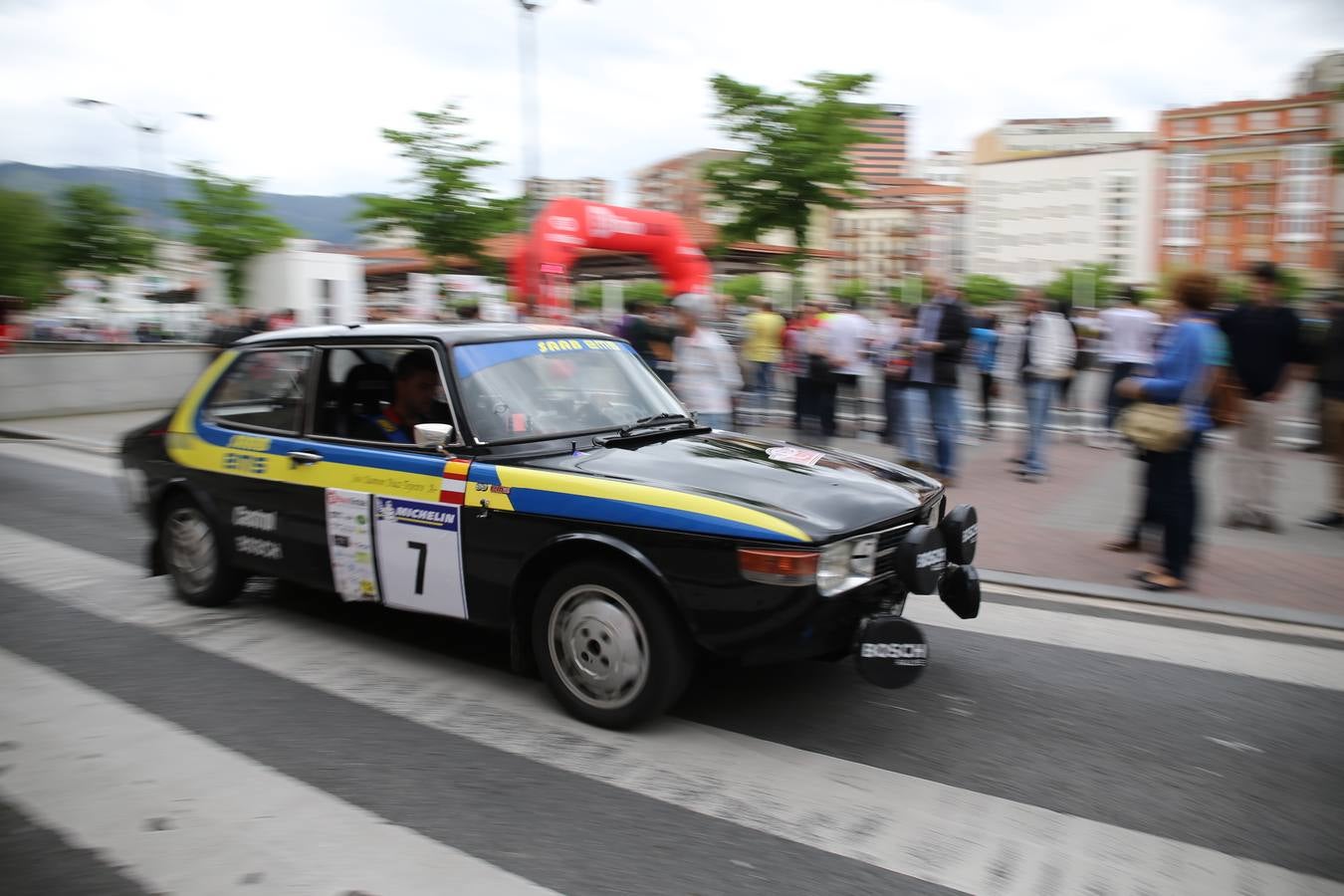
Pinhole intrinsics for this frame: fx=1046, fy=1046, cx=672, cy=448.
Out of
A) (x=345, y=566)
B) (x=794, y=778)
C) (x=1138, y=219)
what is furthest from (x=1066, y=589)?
(x=1138, y=219)

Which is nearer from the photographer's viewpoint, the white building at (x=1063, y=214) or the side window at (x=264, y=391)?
the side window at (x=264, y=391)

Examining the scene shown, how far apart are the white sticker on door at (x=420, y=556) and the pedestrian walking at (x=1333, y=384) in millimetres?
6946

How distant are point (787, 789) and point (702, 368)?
5921mm

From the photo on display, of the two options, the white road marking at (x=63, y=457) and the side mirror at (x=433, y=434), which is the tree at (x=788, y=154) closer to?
the white road marking at (x=63, y=457)

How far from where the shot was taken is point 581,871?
3.11 meters

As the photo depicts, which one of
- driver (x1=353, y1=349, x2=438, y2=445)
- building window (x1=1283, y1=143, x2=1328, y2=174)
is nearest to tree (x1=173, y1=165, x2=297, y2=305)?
driver (x1=353, y1=349, x2=438, y2=445)

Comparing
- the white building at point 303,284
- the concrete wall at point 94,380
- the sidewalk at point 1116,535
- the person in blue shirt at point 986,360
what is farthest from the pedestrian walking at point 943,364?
the white building at point 303,284

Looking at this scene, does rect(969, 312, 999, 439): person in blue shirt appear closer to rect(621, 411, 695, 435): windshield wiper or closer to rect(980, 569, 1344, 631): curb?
rect(980, 569, 1344, 631): curb

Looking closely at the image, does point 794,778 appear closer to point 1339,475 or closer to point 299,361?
point 299,361

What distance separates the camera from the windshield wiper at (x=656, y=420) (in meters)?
4.89

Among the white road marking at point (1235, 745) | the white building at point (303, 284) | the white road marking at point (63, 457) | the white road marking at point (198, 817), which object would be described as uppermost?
the white building at point (303, 284)

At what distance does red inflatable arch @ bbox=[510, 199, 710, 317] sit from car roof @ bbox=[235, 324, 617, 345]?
519 inches

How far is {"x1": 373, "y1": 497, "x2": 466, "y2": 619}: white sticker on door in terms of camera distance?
4.50 metres

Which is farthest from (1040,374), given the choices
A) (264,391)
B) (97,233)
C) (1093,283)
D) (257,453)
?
(1093,283)
